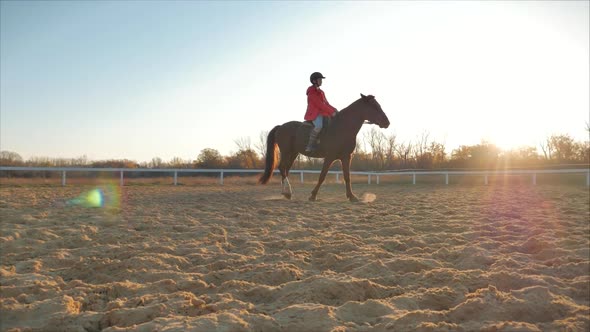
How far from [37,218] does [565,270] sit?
6.60 metres

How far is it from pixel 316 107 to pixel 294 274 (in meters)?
6.23

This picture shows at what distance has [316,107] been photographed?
8.86 metres

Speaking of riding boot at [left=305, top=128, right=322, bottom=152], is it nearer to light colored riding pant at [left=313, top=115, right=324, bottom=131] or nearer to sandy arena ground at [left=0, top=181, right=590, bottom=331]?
light colored riding pant at [left=313, top=115, right=324, bottom=131]

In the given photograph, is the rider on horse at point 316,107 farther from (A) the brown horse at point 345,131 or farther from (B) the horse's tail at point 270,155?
(B) the horse's tail at point 270,155

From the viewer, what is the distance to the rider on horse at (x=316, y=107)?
28.8ft

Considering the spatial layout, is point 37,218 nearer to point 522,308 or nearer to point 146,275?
point 146,275

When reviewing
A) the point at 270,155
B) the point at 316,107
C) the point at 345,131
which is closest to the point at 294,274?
the point at 345,131

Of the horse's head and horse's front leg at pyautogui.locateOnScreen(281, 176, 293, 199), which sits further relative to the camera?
horse's front leg at pyautogui.locateOnScreen(281, 176, 293, 199)

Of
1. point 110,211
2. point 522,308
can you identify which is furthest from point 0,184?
point 522,308

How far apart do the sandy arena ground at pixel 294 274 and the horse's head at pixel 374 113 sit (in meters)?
3.26

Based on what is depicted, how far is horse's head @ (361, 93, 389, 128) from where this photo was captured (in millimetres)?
8555

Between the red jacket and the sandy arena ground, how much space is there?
12.1ft

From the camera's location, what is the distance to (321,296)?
2.56 m

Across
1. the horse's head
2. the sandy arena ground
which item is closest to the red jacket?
the horse's head
